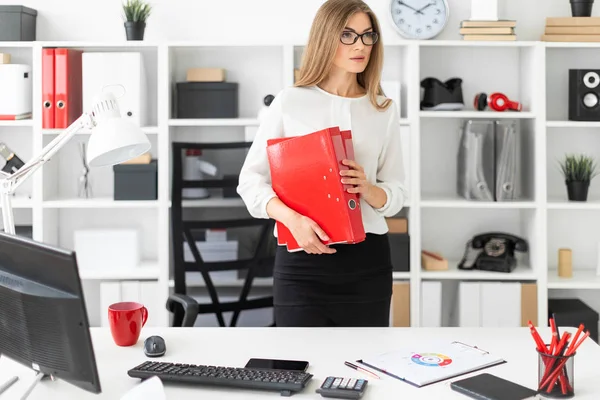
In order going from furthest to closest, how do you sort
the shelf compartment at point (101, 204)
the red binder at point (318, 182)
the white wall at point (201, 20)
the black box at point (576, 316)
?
1. the white wall at point (201, 20)
2. the shelf compartment at point (101, 204)
3. the black box at point (576, 316)
4. the red binder at point (318, 182)

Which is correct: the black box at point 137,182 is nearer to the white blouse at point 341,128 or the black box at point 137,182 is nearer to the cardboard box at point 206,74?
the cardboard box at point 206,74

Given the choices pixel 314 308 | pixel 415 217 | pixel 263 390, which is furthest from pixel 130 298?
pixel 263 390

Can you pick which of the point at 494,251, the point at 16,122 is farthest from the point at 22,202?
the point at 494,251

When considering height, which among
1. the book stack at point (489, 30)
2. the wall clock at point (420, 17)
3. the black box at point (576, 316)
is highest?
→ the wall clock at point (420, 17)

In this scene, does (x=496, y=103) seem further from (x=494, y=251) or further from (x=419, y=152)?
(x=494, y=251)

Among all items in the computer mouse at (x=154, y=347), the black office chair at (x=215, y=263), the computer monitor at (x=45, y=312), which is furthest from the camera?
the black office chair at (x=215, y=263)

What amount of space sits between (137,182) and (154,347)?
2025 millimetres

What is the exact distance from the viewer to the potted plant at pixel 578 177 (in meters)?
3.68

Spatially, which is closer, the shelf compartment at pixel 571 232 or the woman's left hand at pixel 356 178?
the woman's left hand at pixel 356 178

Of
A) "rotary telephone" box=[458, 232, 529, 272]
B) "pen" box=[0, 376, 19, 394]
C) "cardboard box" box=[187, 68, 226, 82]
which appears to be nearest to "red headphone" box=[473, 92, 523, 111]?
"rotary telephone" box=[458, 232, 529, 272]

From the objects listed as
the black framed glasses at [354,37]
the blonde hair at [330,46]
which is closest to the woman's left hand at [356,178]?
the blonde hair at [330,46]

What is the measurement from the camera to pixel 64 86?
3.59 meters

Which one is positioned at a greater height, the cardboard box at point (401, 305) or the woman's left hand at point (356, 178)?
the woman's left hand at point (356, 178)

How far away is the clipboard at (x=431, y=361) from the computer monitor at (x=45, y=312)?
0.65m
